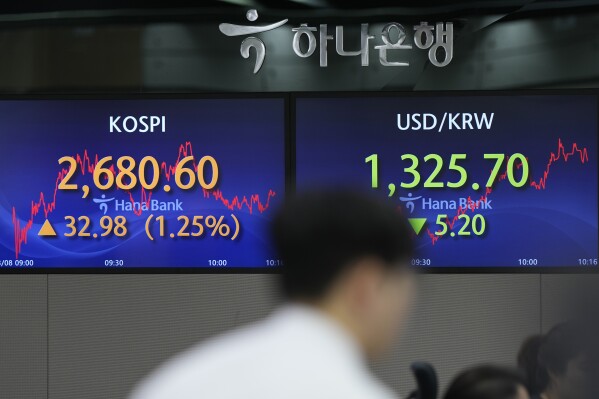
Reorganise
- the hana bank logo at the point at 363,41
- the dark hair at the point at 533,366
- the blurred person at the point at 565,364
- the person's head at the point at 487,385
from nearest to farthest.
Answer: the person's head at the point at 487,385
the blurred person at the point at 565,364
the dark hair at the point at 533,366
the hana bank logo at the point at 363,41

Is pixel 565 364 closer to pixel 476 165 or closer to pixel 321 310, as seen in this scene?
pixel 321 310

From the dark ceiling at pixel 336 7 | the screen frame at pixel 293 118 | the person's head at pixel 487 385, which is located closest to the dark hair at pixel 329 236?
the person's head at pixel 487 385

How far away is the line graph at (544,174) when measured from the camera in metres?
5.48

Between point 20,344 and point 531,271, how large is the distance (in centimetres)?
252

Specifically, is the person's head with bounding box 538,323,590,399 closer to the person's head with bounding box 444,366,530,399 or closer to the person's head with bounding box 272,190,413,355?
the person's head with bounding box 444,366,530,399

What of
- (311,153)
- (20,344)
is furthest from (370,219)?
(20,344)

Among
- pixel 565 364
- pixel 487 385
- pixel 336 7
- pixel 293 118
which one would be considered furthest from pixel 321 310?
pixel 336 7

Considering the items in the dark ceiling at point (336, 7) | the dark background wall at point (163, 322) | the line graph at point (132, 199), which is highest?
the dark ceiling at point (336, 7)

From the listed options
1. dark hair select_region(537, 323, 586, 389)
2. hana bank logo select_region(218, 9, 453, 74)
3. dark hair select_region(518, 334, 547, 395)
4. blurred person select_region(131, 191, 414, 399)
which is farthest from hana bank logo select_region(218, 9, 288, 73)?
blurred person select_region(131, 191, 414, 399)

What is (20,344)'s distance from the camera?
566cm

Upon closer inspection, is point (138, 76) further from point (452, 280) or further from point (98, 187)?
point (452, 280)

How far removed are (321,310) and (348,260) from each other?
63mm

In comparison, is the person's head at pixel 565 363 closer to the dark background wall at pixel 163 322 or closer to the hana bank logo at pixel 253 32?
the dark background wall at pixel 163 322

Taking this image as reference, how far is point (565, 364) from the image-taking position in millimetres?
2863
